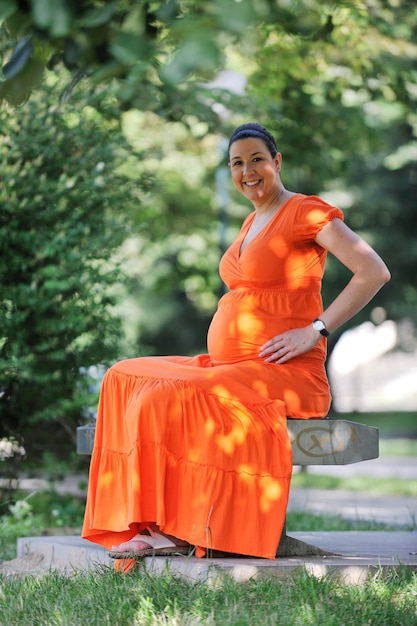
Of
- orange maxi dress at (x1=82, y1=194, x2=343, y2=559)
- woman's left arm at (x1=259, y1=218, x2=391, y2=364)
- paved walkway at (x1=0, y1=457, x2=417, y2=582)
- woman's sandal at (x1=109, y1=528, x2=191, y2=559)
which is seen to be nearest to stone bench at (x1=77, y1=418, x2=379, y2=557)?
orange maxi dress at (x1=82, y1=194, x2=343, y2=559)

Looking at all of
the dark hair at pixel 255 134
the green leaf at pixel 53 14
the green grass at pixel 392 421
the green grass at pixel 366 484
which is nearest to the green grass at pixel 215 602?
the dark hair at pixel 255 134

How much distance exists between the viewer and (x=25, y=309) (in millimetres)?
7574

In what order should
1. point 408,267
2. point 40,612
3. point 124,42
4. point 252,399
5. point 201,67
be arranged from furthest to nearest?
point 408,267
point 252,399
point 40,612
point 124,42
point 201,67

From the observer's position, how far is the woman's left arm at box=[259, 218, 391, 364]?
449 cm

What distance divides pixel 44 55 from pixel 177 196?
728 inches

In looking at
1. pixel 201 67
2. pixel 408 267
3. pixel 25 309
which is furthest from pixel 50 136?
pixel 408 267

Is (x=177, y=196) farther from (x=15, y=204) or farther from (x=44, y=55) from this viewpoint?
(x=44, y=55)

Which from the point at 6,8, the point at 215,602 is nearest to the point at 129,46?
the point at 6,8

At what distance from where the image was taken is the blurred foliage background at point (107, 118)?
96.0 inches

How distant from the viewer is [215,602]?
3814 mm

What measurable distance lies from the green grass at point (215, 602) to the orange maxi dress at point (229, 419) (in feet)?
0.87

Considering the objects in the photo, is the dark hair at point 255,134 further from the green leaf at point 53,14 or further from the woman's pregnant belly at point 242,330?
the green leaf at point 53,14

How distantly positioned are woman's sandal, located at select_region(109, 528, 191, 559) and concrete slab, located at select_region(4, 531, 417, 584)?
4 centimetres

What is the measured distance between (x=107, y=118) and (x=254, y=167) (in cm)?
397
